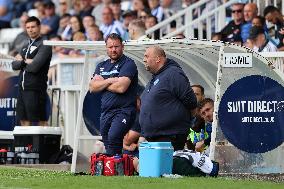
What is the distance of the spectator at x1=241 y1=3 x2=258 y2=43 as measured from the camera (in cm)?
2251

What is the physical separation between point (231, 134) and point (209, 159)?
991 mm

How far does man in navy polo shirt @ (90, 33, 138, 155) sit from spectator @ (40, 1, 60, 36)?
40.2ft

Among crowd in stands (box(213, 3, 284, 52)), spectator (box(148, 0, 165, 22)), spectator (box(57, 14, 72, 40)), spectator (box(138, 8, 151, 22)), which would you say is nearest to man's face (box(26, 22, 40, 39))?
crowd in stands (box(213, 3, 284, 52))

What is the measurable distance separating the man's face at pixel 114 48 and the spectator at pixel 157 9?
9335 mm

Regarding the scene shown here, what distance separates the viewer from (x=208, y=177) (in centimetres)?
1523

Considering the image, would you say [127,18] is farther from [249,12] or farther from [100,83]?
[100,83]

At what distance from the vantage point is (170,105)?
51.6 feet

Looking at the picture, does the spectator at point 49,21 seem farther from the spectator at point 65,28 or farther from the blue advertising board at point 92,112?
the blue advertising board at point 92,112

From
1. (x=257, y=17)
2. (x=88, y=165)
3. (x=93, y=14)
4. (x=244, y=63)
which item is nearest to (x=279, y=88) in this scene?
(x=244, y=63)

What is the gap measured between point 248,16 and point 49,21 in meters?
8.02

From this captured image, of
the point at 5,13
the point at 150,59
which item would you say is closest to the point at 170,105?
the point at 150,59

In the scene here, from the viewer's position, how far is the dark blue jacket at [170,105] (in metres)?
15.7

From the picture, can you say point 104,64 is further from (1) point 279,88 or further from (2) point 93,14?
(2) point 93,14

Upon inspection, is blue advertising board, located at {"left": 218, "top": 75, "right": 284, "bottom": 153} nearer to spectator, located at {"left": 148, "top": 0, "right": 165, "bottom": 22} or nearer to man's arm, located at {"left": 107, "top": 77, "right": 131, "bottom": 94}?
man's arm, located at {"left": 107, "top": 77, "right": 131, "bottom": 94}
